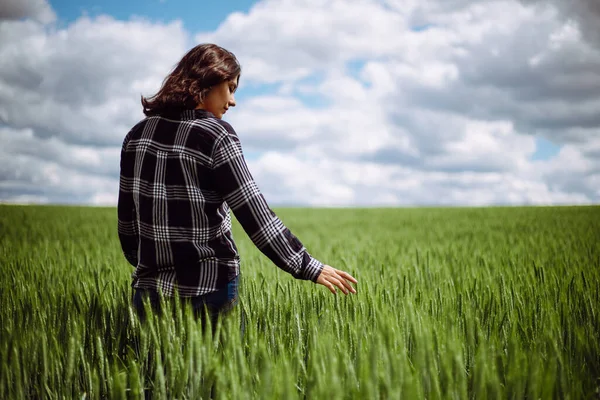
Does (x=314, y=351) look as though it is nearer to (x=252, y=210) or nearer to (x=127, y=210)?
(x=252, y=210)

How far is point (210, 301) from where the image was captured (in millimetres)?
1701

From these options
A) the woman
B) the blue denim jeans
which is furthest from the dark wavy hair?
the blue denim jeans

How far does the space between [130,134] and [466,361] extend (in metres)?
1.68

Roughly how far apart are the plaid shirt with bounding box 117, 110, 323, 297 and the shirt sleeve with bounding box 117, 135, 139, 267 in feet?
0.42

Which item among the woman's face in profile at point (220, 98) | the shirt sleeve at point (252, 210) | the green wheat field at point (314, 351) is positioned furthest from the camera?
the woman's face in profile at point (220, 98)

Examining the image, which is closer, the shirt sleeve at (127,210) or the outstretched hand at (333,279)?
the outstretched hand at (333,279)

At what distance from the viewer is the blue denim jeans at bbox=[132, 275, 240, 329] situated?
5.50 ft

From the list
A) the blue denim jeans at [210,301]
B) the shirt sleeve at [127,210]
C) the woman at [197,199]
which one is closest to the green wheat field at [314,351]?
the blue denim jeans at [210,301]

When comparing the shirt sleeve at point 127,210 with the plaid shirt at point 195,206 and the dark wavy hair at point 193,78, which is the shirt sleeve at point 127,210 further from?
the dark wavy hair at point 193,78

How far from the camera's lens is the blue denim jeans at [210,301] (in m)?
1.68

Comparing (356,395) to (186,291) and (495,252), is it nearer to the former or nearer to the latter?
(186,291)

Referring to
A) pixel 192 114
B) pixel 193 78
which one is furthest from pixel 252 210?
pixel 193 78

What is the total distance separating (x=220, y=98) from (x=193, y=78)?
0.14 metres

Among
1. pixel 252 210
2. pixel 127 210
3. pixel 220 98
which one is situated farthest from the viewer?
pixel 127 210
